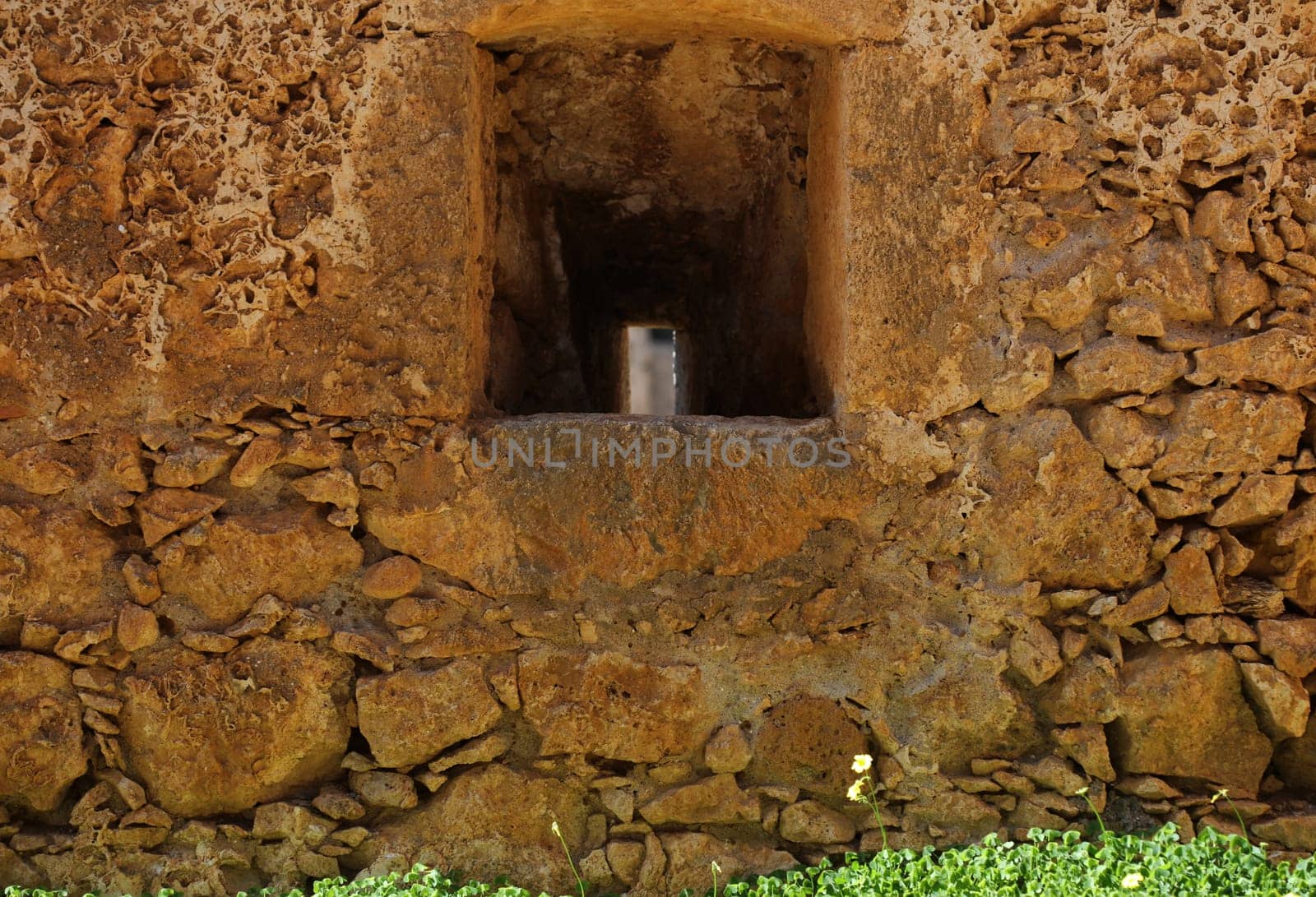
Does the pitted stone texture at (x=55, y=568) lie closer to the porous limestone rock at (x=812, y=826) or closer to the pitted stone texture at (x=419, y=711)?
the pitted stone texture at (x=419, y=711)

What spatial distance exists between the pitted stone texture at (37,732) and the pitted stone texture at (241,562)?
31 cm

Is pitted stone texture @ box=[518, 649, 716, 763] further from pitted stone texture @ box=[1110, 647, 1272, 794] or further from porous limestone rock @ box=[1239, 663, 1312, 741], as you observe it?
porous limestone rock @ box=[1239, 663, 1312, 741]

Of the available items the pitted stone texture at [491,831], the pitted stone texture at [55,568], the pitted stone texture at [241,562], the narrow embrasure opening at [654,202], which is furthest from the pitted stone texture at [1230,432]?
the pitted stone texture at [55,568]

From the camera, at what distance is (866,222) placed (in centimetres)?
262

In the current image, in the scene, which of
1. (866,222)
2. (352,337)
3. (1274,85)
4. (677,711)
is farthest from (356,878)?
(1274,85)

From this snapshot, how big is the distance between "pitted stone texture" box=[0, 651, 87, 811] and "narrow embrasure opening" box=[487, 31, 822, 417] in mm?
1247

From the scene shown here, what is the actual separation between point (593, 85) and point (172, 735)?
200cm

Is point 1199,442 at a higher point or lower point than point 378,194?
lower

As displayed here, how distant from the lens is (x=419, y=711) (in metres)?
2.55

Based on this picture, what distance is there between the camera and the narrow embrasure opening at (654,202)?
304 centimetres

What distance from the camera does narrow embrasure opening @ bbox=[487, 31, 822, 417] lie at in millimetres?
3037

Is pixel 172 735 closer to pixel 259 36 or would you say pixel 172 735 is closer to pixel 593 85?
pixel 259 36

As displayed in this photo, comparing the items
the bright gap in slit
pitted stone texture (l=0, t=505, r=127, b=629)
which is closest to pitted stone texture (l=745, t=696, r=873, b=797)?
pitted stone texture (l=0, t=505, r=127, b=629)

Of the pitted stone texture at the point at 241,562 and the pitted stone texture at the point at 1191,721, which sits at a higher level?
the pitted stone texture at the point at 241,562
